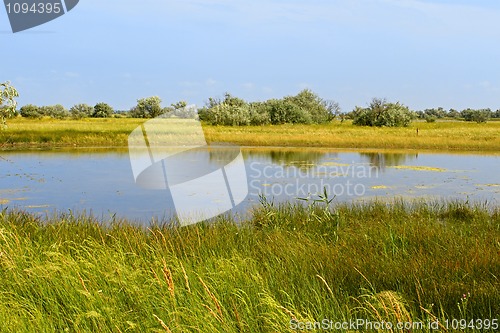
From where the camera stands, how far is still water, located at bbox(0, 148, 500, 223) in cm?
1095

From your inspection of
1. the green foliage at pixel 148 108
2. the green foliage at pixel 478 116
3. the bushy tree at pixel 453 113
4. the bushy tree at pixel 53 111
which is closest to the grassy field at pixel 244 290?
the green foliage at pixel 148 108

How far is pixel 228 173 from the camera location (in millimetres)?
17781

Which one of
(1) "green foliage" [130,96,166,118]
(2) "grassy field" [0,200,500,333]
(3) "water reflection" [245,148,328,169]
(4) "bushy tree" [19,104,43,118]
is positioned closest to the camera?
(2) "grassy field" [0,200,500,333]

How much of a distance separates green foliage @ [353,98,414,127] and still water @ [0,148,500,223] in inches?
1042

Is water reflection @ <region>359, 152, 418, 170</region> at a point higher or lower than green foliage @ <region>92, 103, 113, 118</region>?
lower

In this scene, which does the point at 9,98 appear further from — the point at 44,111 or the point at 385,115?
the point at 44,111

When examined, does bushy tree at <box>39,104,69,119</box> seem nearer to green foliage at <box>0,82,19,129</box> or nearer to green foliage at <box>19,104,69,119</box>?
green foliage at <box>19,104,69,119</box>

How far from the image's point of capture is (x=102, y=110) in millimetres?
71375

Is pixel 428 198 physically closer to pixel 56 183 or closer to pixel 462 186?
pixel 462 186

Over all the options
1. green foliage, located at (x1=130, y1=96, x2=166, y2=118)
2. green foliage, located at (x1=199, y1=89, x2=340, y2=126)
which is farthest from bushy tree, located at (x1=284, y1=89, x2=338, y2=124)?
green foliage, located at (x1=130, y1=96, x2=166, y2=118)

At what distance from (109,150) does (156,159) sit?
527 centimetres

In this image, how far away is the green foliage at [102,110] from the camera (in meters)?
71.4

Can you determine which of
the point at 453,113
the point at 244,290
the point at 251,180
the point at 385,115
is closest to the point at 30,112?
the point at 385,115

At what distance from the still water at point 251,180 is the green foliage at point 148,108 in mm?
34969
